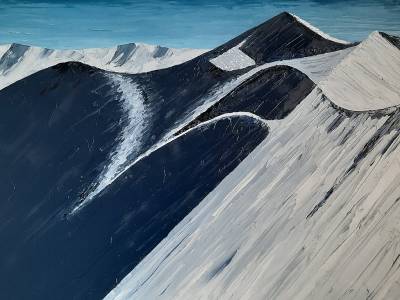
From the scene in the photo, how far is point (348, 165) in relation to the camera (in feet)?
13.7

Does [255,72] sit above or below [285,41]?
below

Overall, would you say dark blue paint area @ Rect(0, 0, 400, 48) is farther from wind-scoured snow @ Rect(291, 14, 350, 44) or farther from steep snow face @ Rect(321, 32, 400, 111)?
steep snow face @ Rect(321, 32, 400, 111)

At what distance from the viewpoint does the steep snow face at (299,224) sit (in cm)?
338

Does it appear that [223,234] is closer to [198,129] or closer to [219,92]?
[198,129]

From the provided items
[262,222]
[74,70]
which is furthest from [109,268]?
[74,70]

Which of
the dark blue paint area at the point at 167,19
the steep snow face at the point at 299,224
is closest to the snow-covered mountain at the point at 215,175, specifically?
the steep snow face at the point at 299,224

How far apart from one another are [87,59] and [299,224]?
5.18 metres

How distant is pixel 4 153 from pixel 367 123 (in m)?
5.35

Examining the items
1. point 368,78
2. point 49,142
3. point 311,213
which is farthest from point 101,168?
point 368,78

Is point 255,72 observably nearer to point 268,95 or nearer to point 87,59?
point 268,95

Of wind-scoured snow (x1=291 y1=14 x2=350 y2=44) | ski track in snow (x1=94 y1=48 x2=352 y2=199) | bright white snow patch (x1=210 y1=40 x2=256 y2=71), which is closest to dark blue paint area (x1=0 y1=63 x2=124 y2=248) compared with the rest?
ski track in snow (x1=94 y1=48 x2=352 y2=199)

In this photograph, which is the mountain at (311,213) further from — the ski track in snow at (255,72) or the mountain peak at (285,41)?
the mountain peak at (285,41)

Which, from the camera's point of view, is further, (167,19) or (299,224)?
(167,19)

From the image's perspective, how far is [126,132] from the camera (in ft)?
23.0
